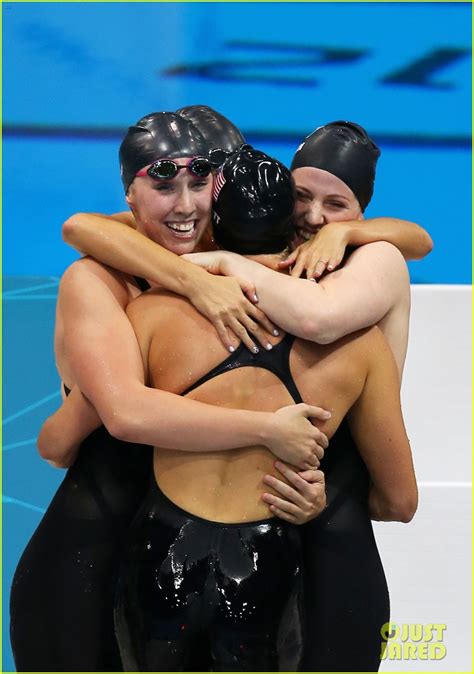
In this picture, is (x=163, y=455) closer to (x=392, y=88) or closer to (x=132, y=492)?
(x=132, y=492)

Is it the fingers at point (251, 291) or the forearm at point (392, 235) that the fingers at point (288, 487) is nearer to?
the fingers at point (251, 291)

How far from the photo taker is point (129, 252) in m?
2.71

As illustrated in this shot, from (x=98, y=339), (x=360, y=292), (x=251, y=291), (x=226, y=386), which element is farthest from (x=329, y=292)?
(x=98, y=339)

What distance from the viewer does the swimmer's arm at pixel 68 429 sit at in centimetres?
273

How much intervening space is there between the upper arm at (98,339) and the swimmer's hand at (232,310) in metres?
0.19

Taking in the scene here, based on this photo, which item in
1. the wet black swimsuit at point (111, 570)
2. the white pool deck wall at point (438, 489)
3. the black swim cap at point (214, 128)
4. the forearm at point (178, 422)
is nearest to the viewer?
the forearm at point (178, 422)

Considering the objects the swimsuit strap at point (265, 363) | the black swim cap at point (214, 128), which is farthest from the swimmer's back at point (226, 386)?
the black swim cap at point (214, 128)

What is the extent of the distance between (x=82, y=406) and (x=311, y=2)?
9.15 metres

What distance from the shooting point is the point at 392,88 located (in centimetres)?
1035

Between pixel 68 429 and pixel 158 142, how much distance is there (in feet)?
2.53

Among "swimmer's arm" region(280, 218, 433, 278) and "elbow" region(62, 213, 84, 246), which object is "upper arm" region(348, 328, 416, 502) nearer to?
"swimmer's arm" region(280, 218, 433, 278)

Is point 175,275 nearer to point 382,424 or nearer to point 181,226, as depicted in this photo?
point 181,226

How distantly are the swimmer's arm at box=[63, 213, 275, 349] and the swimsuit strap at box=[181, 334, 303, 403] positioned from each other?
0.08 ft

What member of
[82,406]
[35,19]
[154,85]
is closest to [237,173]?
[82,406]
